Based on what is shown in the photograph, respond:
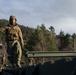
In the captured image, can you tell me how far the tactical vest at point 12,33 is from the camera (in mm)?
12586

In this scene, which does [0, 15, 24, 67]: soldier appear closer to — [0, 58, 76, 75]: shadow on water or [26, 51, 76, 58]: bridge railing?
[26, 51, 76, 58]: bridge railing

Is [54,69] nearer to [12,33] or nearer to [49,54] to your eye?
[49,54]

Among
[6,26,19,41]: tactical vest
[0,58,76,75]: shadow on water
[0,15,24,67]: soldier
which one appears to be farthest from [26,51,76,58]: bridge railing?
[0,58,76,75]: shadow on water

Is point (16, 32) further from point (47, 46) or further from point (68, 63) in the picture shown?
point (47, 46)

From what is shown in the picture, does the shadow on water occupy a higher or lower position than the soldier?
lower

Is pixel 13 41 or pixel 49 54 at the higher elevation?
pixel 13 41

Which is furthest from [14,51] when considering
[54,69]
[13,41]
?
[54,69]

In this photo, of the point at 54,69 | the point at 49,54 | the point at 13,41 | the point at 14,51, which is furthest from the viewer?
the point at 13,41

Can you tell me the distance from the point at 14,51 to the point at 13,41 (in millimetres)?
322

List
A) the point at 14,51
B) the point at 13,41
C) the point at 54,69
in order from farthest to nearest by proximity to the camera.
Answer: the point at 13,41 < the point at 14,51 < the point at 54,69

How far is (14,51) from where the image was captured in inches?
487

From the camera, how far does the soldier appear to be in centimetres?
1230

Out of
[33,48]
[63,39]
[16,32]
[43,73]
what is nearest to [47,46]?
[33,48]

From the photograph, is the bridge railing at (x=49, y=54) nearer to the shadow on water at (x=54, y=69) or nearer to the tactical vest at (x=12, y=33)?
the tactical vest at (x=12, y=33)
